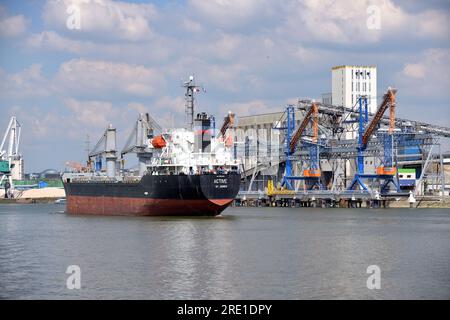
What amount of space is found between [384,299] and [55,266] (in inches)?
557

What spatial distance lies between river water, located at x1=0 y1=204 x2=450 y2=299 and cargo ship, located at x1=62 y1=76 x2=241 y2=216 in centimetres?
594

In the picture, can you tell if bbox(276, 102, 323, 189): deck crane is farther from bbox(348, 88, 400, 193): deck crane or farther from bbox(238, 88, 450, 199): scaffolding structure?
bbox(348, 88, 400, 193): deck crane

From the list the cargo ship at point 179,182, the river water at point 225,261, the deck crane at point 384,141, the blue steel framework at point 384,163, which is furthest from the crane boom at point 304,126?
the river water at point 225,261

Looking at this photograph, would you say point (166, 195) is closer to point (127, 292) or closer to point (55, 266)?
point (55, 266)

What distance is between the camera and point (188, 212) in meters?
59.2

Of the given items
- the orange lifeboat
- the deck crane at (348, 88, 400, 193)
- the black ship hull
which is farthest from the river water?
the deck crane at (348, 88, 400, 193)

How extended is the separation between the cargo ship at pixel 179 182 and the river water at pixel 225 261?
5.94m

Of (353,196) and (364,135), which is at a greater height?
(364,135)

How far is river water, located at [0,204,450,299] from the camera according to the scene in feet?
87.7

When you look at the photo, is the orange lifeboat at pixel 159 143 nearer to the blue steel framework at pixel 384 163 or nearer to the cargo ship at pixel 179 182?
the cargo ship at pixel 179 182

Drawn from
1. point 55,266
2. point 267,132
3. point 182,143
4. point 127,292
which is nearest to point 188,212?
point 182,143

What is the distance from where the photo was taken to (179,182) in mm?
58000

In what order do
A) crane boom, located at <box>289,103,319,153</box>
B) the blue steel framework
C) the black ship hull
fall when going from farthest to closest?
crane boom, located at <box>289,103,319,153</box> → the blue steel framework → the black ship hull

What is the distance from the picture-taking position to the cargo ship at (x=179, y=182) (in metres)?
58.1
